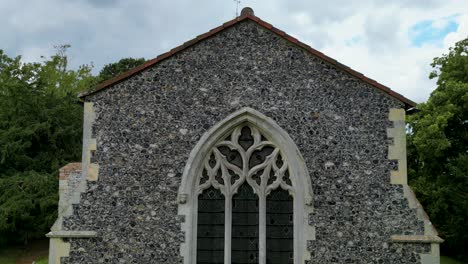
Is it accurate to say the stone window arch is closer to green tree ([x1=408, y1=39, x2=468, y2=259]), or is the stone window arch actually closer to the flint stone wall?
the flint stone wall

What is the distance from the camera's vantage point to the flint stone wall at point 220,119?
10.2m

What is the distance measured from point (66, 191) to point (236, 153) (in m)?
4.58

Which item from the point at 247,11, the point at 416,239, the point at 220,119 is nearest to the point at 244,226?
the point at 220,119

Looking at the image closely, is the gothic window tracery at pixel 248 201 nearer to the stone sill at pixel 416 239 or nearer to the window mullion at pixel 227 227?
the window mullion at pixel 227 227

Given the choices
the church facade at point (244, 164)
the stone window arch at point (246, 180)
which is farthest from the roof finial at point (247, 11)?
the stone window arch at point (246, 180)

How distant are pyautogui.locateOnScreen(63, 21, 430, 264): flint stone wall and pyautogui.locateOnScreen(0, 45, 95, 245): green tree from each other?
1452 centimetres

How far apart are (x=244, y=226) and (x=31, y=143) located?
19.3 meters

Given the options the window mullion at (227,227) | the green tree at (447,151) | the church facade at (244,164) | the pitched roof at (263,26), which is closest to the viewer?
the church facade at (244,164)

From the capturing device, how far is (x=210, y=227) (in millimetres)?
10438

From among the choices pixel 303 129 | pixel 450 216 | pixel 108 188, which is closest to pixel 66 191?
pixel 108 188

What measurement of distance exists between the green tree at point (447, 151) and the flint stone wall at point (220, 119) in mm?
10199

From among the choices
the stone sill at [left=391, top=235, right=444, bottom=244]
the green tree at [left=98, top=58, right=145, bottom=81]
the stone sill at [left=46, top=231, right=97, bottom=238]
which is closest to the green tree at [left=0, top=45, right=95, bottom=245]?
the green tree at [left=98, top=58, right=145, bottom=81]

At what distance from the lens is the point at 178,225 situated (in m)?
10.2

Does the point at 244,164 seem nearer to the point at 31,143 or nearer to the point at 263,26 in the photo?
the point at 263,26
